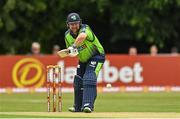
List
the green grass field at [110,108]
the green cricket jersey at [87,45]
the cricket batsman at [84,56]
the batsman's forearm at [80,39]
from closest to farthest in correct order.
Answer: the green grass field at [110,108] < the batsman's forearm at [80,39] < the cricket batsman at [84,56] < the green cricket jersey at [87,45]

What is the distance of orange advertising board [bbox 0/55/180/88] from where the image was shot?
3059cm

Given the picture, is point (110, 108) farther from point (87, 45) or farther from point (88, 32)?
point (88, 32)

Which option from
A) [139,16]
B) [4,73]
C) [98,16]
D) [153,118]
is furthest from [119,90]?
[153,118]

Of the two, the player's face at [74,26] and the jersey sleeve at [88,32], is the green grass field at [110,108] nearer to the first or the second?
the jersey sleeve at [88,32]

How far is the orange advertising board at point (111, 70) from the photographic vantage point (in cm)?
3059

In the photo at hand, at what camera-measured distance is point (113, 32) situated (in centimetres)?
3944

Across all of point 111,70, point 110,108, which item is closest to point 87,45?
point 110,108

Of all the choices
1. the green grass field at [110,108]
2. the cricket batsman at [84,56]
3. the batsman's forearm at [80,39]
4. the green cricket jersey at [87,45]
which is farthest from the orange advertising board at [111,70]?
the batsman's forearm at [80,39]

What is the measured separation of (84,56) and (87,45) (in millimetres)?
264

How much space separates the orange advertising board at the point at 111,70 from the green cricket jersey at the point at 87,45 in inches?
557

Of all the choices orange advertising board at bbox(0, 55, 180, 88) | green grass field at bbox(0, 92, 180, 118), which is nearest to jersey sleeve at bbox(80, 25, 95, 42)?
green grass field at bbox(0, 92, 180, 118)

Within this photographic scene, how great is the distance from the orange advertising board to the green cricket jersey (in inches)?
557

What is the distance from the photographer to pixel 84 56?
54.0 feet

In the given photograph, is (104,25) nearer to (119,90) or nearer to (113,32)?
(113,32)
